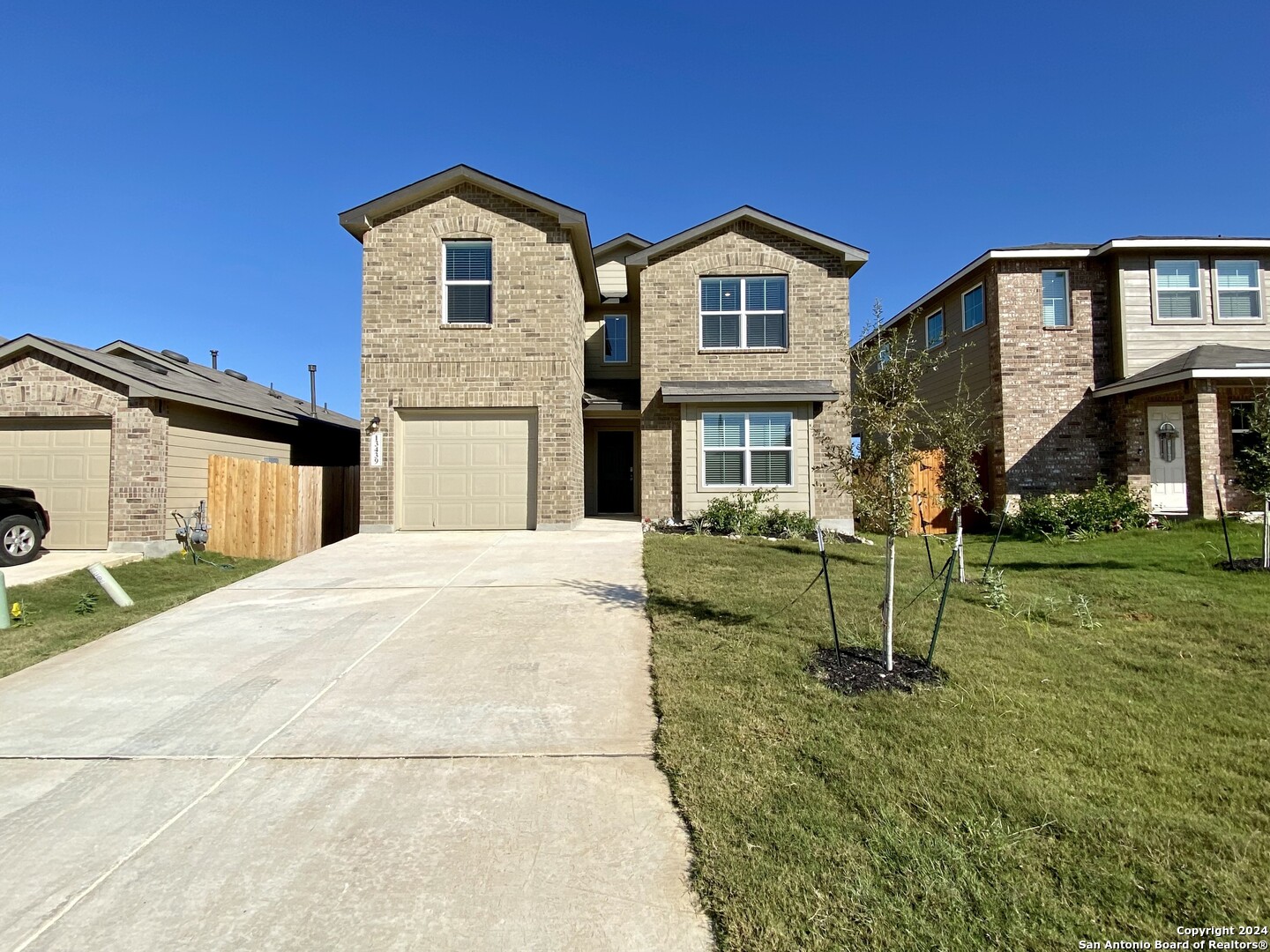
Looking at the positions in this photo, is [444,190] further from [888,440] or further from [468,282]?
[888,440]

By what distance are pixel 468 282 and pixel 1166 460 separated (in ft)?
53.4

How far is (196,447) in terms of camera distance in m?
13.1

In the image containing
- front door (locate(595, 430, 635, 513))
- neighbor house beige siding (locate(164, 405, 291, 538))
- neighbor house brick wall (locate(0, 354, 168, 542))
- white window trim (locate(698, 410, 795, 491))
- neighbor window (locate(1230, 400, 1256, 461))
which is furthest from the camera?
front door (locate(595, 430, 635, 513))

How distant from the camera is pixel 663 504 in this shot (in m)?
13.9

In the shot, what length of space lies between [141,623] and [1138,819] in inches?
325

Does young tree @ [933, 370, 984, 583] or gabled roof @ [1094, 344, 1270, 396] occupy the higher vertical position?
gabled roof @ [1094, 344, 1270, 396]

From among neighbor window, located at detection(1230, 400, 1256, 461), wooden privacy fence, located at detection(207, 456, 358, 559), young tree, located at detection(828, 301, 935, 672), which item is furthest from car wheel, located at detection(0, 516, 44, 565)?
neighbor window, located at detection(1230, 400, 1256, 461)

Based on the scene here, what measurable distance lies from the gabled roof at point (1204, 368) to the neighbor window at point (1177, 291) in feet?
2.96

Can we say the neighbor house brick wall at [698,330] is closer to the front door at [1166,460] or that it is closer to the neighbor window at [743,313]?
the neighbor window at [743,313]

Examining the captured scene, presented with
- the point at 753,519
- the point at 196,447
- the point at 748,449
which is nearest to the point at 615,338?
the point at 748,449

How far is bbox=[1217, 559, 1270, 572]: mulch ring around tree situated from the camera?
8656 millimetres

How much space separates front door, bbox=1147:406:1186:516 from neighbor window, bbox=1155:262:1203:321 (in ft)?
7.32

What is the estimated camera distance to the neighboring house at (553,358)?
40.8ft

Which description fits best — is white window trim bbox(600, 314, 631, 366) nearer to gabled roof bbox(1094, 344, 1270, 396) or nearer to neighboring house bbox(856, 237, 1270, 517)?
neighboring house bbox(856, 237, 1270, 517)
